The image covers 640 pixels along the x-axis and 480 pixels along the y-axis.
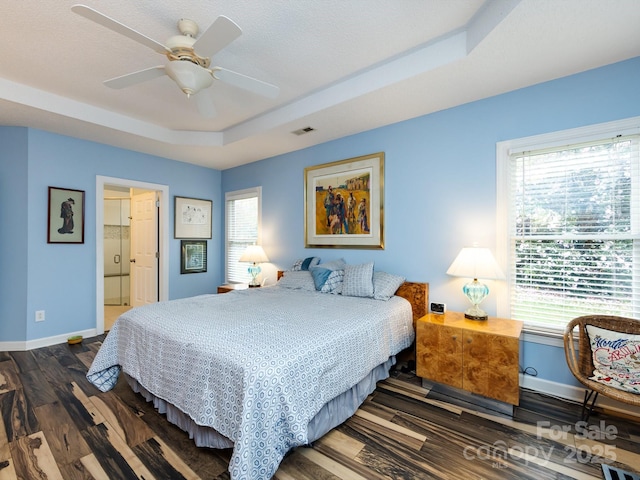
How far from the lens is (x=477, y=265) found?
244 centimetres

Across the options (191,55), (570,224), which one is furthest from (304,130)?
(570,224)

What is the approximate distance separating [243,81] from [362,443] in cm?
254

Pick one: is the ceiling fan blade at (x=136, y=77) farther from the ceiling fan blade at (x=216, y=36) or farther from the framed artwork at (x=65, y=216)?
the framed artwork at (x=65, y=216)

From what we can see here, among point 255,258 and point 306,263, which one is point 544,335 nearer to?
point 306,263

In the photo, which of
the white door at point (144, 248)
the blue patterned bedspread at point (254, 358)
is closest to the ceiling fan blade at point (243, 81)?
the blue patterned bedspread at point (254, 358)

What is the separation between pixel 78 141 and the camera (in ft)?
12.5

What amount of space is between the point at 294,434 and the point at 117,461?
42.2 inches

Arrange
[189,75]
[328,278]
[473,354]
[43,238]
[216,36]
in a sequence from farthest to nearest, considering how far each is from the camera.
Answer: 1. [43,238]
2. [328,278]
3. [473,354]
4. [189,75]
5. [216,36]

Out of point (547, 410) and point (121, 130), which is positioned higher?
point (121, 130)

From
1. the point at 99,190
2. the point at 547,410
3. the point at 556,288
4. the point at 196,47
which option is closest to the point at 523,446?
the point at 547,410

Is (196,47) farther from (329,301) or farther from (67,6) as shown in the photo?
(329,301)

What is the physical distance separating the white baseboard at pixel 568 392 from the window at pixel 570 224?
1.46 ft

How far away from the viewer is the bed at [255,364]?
56.8 inches

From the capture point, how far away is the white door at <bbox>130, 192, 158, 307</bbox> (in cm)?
474
